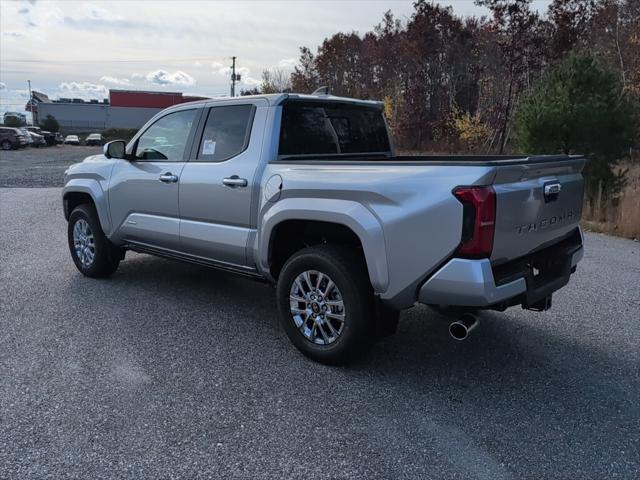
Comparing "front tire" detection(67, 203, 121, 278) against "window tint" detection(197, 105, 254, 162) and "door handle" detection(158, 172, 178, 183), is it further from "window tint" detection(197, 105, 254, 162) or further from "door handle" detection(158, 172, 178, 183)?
"window tint" detection(197, 105, 254, 162)

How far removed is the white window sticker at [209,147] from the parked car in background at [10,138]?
134 feet

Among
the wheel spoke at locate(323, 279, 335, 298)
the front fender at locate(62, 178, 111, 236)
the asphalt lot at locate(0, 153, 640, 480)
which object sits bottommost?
the asphalt lot at locate(0, 153, 640, 480)

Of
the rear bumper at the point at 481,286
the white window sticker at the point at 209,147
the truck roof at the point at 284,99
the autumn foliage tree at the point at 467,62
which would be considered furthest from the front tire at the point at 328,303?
the autumn foliage tree at the point at 467,62

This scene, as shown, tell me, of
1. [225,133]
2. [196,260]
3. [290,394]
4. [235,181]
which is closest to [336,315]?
[290,394]

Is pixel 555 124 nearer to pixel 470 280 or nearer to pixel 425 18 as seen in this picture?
pixel 470 280

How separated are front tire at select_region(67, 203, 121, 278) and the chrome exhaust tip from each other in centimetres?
413

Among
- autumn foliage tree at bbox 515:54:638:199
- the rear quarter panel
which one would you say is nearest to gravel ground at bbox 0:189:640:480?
the rear quarter panel

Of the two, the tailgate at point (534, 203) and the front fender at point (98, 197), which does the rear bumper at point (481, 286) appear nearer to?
the tailgate at point (534, 203)

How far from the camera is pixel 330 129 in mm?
4883

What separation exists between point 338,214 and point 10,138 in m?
42.9

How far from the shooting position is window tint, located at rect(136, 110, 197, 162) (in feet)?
17.2

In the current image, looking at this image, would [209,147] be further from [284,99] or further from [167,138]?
[284,99]

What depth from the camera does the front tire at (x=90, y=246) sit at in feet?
20.0

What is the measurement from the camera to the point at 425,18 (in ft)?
92.5
